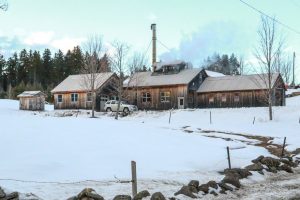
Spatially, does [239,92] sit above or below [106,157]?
above

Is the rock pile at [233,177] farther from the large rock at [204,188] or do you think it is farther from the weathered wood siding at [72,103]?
the weathered wood siding at [72,103]

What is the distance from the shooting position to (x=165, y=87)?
52.8 metres

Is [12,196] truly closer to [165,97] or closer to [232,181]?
[232,181]

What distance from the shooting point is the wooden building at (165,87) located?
2031 inches

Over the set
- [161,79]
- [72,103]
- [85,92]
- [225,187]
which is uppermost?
[161,79]

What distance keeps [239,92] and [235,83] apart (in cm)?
194

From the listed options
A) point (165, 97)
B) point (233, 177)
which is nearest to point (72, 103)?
point (165, 97)

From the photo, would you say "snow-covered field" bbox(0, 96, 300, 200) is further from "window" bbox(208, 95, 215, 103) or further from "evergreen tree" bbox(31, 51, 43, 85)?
"evergreen tree" bbox(31, 51, 43, 85)

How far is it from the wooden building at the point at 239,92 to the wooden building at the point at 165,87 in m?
1.67

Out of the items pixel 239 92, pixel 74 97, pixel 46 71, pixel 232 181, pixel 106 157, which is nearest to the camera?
pixel 232 181

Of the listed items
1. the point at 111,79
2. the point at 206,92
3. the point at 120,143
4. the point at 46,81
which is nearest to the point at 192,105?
Answer: the point at 206,92

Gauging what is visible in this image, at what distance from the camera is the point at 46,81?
111 meters

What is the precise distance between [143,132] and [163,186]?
42.0 feet

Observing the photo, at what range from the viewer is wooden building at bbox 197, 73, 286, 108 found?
157ft
